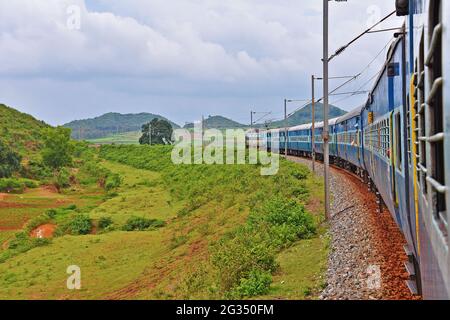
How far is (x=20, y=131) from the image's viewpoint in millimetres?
79688

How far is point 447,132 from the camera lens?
254cm

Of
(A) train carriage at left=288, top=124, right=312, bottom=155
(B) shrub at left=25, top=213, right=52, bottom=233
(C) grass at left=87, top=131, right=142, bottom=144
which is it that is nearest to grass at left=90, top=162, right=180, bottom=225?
(B) shrub at left=25, top=213, right=52, bottom=233

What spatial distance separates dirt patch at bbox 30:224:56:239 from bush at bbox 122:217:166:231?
17.7 feet

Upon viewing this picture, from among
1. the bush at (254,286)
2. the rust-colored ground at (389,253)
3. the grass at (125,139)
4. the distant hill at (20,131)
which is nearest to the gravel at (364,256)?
the rust-colored ground at (389,253)

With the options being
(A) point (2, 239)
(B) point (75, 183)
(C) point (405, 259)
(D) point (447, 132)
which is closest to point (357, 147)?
(C) point (405, 259)

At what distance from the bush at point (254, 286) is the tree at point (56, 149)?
175 feet

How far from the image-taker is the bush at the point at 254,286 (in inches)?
372

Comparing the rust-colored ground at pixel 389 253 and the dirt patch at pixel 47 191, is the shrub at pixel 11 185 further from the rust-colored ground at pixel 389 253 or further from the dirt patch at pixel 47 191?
the rust-colored ground at pixel 389 253

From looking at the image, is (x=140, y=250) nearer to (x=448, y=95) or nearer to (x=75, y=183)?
(x=448, y=95)

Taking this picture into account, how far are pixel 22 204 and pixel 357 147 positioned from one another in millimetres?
→ 33200

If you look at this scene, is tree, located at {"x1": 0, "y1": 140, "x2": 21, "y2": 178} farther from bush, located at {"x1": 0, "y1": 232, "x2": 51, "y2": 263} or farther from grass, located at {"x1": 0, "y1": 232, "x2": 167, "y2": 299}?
grass, located at {"x1": 0, "y1": 232, "x2": 167, "y2": 299}
